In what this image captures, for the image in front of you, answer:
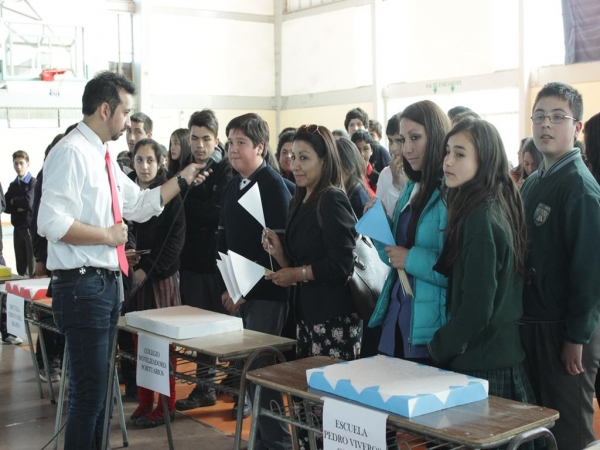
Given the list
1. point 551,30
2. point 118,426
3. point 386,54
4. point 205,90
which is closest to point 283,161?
point 118,426

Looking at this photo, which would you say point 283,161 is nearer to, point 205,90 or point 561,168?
point 561,168

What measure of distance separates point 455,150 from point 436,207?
193mm

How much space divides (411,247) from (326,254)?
19.4 inches

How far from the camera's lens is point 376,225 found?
2148mm

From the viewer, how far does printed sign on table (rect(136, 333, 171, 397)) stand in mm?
2520

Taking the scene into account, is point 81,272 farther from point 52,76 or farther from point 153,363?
point 52,76

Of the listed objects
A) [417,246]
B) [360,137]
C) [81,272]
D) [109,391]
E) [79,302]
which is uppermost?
[360,137]

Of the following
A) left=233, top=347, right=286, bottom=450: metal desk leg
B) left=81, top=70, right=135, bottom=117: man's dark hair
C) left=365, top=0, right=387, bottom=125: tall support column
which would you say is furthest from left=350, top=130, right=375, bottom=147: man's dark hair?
left=365, top=0, right=387, bottom=125: tall support column

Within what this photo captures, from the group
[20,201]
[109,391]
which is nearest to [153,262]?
[109,391]

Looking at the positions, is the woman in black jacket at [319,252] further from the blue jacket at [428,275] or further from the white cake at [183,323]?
the blue jacket at [428,275]

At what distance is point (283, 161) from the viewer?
14.9ft

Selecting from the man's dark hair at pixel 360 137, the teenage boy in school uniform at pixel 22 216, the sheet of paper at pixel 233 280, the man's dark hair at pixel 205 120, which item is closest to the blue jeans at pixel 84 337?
the sheet of paper at pixel 233 280

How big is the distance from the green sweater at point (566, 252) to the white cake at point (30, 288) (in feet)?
7.34

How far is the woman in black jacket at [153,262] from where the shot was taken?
11.8ft
